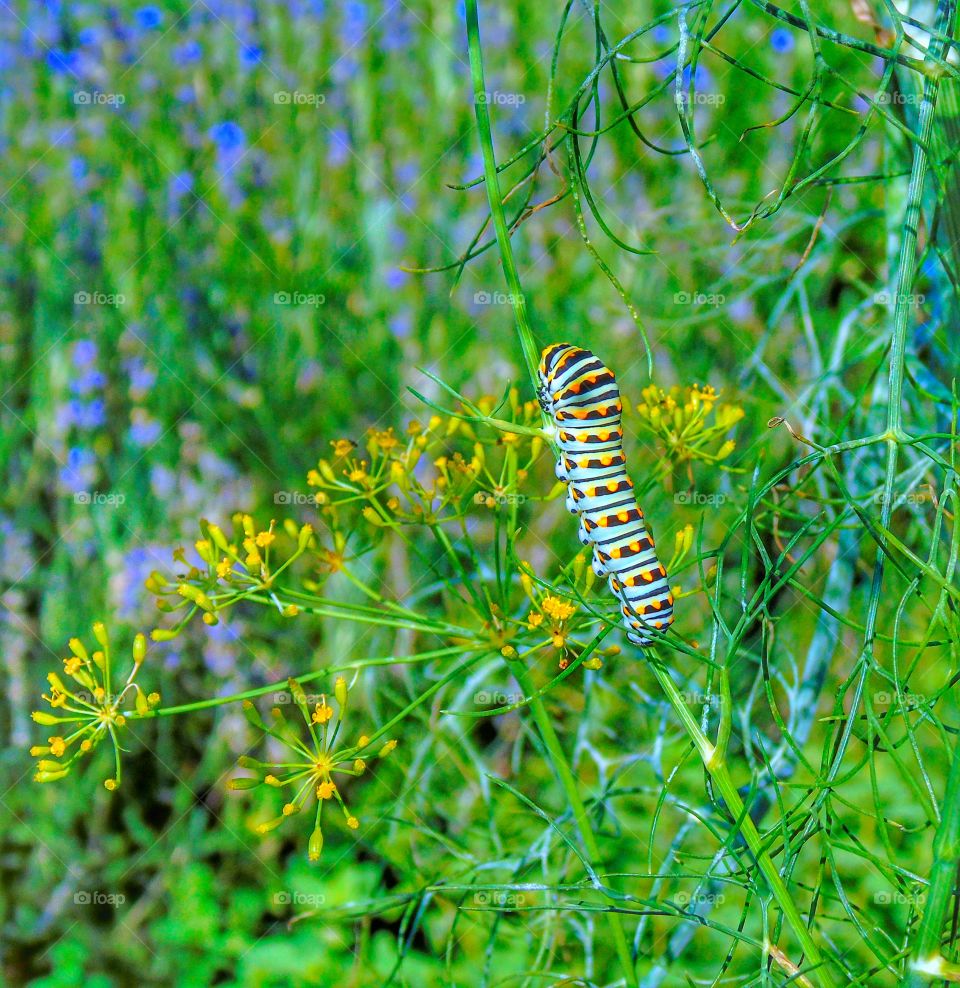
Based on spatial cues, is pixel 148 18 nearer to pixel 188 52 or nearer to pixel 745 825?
pixel 188 52

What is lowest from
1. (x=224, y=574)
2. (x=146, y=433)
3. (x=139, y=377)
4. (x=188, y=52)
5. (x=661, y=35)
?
(x=224, y=574)

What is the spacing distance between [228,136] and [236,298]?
0.43 meters

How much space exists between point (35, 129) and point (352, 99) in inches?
32.5

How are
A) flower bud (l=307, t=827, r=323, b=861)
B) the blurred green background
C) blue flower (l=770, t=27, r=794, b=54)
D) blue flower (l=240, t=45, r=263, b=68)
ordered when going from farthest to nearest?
blue flower (l=240, t=45, r=263, b=68) → the blurred green background → blue flower (l=770, t=27, r=794, b=54) → flower bud (l=307, t=827, r=323, b=861)

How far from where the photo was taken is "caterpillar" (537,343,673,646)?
74 centimetres

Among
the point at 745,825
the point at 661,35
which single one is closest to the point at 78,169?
the point at 661,35

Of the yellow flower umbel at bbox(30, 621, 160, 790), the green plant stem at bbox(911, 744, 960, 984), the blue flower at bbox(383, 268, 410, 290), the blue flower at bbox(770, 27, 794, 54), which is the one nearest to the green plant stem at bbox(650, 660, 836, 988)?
the green plant stem at bbox(911, 744, 960, 984)

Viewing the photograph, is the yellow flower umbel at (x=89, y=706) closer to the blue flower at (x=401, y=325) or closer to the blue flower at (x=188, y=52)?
the blue flower at (x=401, y=325)

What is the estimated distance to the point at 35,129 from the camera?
8.26 feet

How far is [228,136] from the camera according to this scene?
252 centimetres

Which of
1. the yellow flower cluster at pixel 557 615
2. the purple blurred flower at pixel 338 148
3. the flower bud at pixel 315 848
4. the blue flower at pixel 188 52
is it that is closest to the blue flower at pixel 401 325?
the purple blurred flower at pixel 338 148

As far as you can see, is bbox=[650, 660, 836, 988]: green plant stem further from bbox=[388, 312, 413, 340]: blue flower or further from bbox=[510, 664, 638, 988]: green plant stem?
bbox=[388, 312, 413, 340]: blue flower

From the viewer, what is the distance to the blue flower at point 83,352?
2426 millimetres

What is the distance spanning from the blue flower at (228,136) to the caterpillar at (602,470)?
205cm
